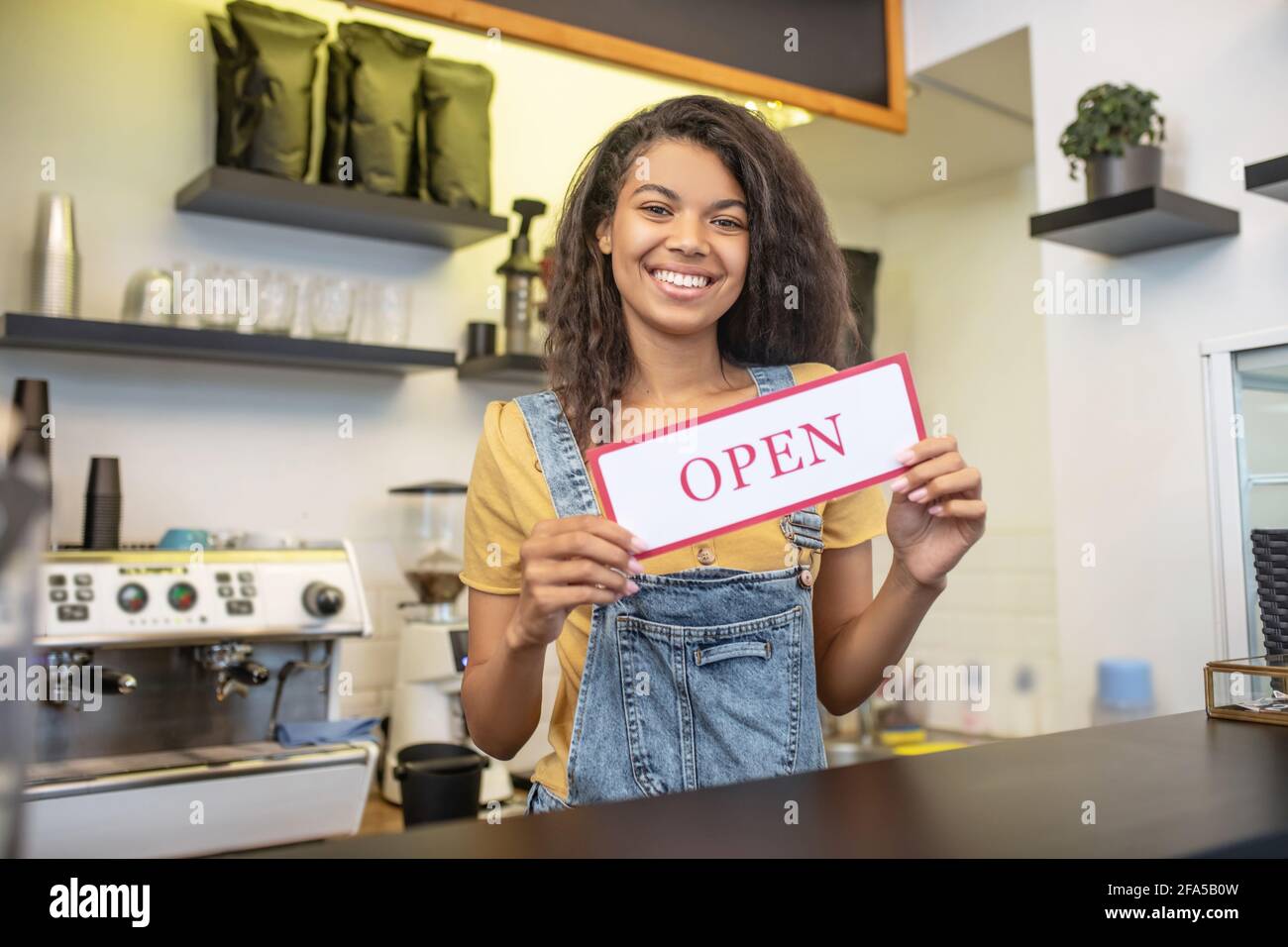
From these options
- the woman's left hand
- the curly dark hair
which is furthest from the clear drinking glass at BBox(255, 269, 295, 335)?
the woman's left hand

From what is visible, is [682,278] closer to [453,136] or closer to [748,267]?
[748,267]

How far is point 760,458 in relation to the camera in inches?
36.6

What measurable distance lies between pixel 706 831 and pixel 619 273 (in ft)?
2.10

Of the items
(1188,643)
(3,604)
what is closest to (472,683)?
(3,604)

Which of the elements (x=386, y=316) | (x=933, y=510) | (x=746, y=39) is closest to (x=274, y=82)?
(x=386, y=316)

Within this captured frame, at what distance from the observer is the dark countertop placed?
63 cm

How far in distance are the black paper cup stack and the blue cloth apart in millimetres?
1394

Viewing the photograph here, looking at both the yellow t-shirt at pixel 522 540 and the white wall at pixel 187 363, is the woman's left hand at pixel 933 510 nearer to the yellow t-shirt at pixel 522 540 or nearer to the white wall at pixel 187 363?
the yellow t-shirt at pixel 522 540

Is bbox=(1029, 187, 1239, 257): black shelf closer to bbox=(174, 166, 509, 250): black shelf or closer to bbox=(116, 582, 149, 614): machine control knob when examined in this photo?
bbox=(174, 166, 509, 250): black shelf

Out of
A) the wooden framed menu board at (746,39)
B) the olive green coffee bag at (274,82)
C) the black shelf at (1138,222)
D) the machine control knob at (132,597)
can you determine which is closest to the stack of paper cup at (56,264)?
the olive green coffee bag at (274,82)

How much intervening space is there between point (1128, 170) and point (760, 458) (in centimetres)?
151

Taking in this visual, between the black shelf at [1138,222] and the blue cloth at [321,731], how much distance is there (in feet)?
4.99
